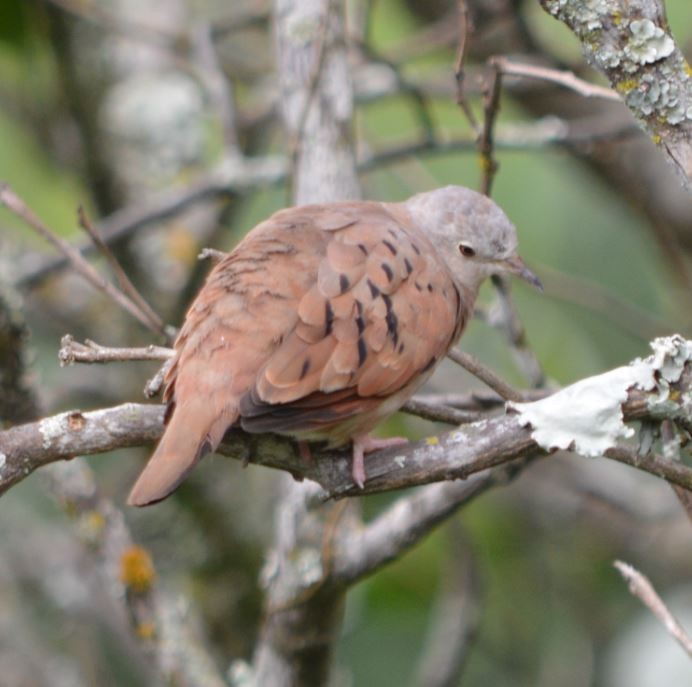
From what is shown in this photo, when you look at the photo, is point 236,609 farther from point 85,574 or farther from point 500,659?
point 500,659

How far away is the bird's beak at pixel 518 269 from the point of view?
12.3ft

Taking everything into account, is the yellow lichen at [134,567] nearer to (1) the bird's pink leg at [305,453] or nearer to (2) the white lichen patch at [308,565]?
(2) the white lichen patch at [308,565]

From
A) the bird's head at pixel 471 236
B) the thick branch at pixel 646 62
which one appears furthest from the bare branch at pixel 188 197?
the thick branch at pixel 646 62

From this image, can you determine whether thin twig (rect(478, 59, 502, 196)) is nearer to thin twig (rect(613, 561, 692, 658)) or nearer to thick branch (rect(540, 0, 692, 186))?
thick branch (rect(540, 0, 692, 186))

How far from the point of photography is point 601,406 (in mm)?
2496

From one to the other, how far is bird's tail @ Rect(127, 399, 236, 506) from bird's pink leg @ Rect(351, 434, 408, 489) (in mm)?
311

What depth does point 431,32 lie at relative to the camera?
561 centimetres

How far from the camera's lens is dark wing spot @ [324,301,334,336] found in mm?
2994

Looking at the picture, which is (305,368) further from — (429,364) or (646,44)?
(646,44)

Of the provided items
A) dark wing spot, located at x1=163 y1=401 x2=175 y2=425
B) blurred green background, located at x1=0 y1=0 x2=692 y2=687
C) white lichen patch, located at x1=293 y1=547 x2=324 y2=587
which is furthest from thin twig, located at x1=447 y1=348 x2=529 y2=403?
blurred green background, located at x1=0 y1=0 x2=692 y2=687

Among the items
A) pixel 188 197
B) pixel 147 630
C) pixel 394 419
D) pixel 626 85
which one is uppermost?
pixel 626 85

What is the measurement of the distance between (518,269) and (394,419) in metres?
2.19

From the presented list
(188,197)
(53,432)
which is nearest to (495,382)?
(53,432)

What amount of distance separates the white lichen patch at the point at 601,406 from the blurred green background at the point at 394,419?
2.22 meters
